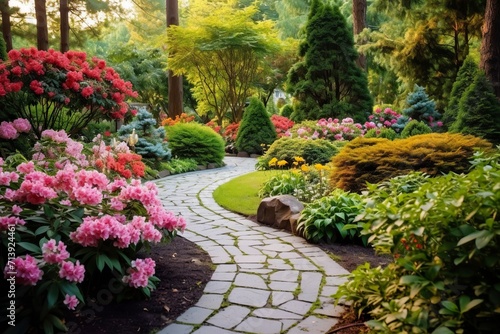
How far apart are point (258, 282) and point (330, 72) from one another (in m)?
12.1

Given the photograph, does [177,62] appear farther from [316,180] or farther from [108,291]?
[108,291]

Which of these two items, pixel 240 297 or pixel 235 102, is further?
pixel 235 102

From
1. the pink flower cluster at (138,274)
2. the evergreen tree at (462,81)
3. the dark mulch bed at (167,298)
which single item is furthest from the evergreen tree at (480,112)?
the pink flower cluster at (138,274)

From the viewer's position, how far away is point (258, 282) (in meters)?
3.33

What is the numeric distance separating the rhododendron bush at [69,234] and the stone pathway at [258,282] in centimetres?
50

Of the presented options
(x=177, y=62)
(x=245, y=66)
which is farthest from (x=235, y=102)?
(x=177, y=62)

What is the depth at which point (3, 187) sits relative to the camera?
281 centimetres

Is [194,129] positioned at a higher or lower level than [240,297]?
higher

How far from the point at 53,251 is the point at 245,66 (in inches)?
572

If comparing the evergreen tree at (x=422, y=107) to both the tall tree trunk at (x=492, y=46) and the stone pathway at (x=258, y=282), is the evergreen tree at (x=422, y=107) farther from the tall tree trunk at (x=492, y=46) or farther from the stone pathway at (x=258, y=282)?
the stone pathway at (x=258, y=282)

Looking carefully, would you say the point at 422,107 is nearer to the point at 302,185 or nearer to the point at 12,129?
the point at 302,185

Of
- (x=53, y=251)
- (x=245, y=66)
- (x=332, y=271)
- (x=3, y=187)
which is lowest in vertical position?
(x=332, y=271)

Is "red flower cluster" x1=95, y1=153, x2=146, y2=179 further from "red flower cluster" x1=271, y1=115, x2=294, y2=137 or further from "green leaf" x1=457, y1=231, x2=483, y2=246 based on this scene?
"red flower cluster" x1=271, y1=115, x2=294, y2=137

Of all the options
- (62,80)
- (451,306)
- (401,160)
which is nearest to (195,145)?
(62,80)
